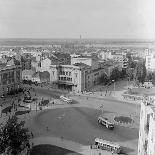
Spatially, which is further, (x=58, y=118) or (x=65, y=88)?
(x=65, y=88)

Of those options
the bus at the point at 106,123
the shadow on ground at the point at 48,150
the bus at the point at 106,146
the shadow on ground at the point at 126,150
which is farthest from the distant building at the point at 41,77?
the shadow on ground at the point at 126,150

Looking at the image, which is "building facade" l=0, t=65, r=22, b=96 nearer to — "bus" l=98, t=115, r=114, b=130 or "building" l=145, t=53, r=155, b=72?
"bus" l=98, t=115, r=114, b=130

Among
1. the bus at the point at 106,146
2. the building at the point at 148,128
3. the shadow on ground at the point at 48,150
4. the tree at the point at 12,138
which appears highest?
the building at the point at 148,128

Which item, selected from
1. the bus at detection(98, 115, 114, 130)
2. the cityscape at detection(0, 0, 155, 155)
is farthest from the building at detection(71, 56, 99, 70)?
the bus at detection(98, 115, 114, 130)

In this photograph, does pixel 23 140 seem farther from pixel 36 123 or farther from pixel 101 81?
pixel 101 81

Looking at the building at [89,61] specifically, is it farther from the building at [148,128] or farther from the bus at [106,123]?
the building at [148,128]

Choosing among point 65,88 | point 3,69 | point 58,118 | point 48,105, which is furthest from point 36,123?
point 65,88

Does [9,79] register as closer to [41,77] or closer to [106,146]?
[41,77]

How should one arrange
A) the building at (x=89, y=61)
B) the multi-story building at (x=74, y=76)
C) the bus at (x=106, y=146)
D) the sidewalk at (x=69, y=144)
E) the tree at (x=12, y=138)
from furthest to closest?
the building at (x=89, y=61) < the multi-story building at (x=74, y=76) < the sidewalk at (x=69, y=144) < the bus at (x=106, y=146) < the tree at (x=12, y=138)
